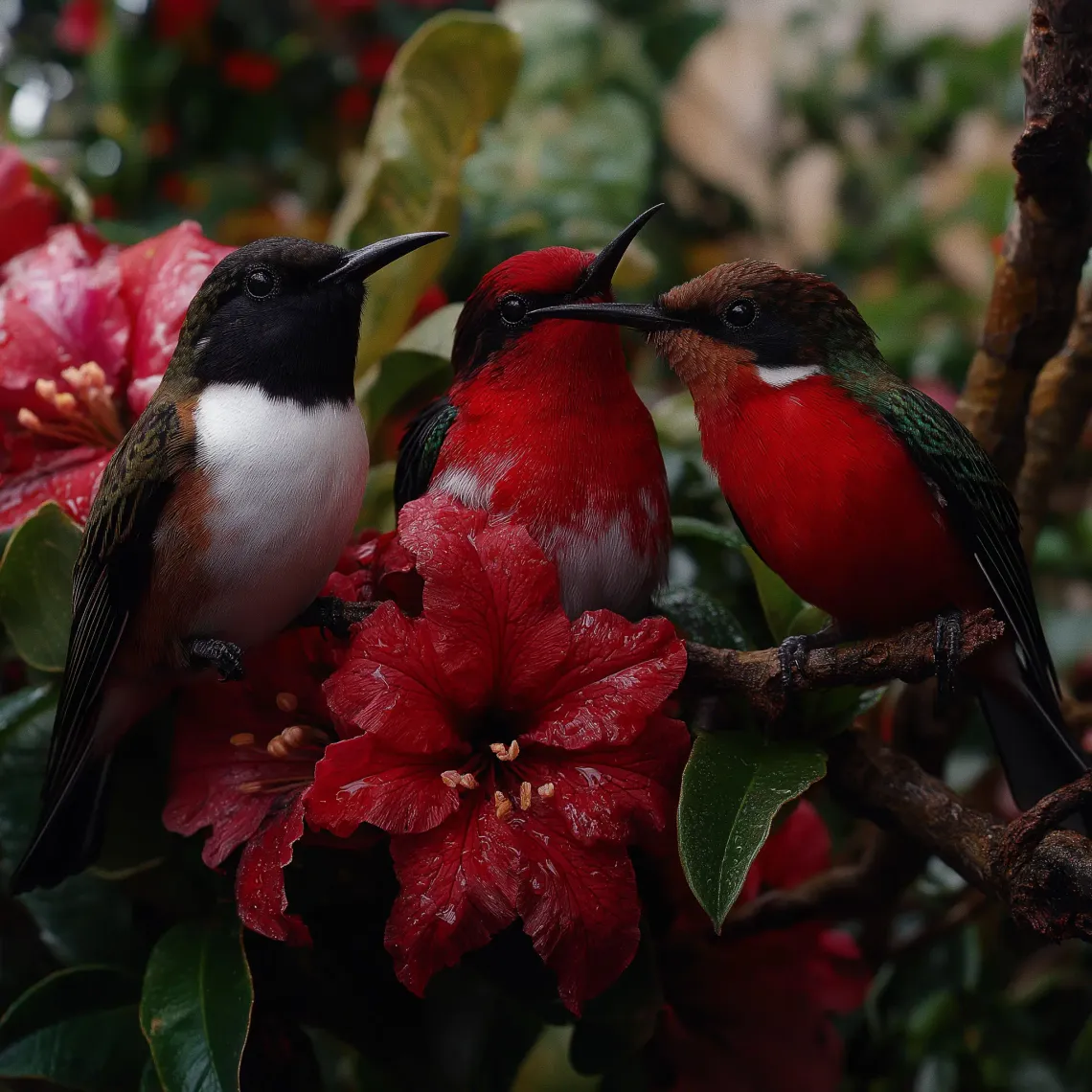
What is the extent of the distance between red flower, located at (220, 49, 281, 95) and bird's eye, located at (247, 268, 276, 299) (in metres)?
1.32

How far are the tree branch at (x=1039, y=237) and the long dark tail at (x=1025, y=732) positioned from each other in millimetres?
193

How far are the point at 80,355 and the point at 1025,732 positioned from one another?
82 centimetres

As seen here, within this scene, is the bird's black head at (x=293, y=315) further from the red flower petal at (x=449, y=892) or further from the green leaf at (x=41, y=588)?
the red flower petal at (x=449, y=892)

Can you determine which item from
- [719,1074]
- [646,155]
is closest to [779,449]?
[719,1074]

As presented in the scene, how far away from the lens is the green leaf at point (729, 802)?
0.72 m

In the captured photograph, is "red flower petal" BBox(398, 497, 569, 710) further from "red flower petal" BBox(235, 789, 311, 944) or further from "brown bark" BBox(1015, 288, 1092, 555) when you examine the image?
"brown bark" BBox(1015, 288, 1092, 555)

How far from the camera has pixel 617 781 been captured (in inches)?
30.5

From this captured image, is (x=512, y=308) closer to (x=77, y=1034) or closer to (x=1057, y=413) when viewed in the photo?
(x=1057, y=413)

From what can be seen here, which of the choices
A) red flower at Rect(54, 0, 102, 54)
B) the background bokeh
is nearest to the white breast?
the background bokeh

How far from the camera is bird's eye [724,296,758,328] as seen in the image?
919 millimetres

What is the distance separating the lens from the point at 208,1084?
0.80 m

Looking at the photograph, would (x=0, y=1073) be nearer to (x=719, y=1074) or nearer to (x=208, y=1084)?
(x=208, y=1084)

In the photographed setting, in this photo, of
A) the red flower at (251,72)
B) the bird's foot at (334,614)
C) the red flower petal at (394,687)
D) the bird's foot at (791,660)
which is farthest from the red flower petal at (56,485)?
the red flower at (251,72)

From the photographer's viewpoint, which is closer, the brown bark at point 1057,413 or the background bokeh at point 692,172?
the brown bark at point 1057,413
